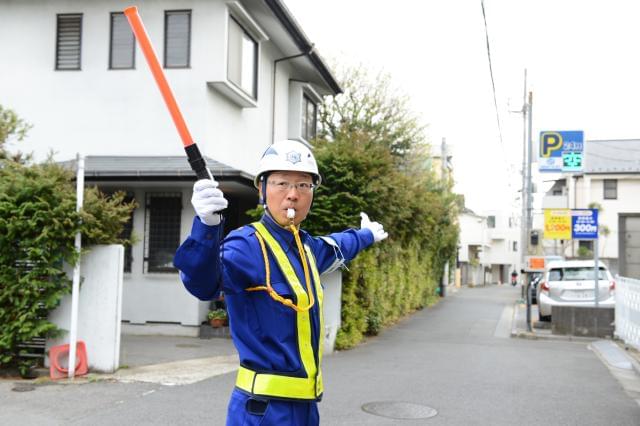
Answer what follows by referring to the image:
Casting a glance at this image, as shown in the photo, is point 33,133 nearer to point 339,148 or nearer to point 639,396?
point 339,148

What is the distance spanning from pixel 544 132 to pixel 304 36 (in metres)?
7.58

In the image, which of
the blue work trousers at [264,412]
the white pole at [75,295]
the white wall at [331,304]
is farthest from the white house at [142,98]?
the blue work trousers at [264,412]

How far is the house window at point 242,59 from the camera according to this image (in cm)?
1371

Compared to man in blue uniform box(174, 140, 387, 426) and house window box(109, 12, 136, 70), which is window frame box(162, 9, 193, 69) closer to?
house window box(109, 12, 136, 70)

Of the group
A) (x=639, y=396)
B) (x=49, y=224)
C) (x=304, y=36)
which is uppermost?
(x=304, y=36)

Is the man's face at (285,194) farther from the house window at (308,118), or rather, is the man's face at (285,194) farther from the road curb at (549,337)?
the house window at (308,118)

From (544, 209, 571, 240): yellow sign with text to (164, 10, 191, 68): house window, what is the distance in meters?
10.2

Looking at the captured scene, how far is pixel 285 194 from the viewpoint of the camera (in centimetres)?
298

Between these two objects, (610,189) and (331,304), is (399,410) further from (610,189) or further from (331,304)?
(610,189)

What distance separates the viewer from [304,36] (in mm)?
16141

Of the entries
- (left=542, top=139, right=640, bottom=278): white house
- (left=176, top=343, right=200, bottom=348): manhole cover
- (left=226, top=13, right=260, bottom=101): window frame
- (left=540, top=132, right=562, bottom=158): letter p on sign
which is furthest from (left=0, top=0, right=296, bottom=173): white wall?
(left=542, top=139, right=640, bottom=278): white house

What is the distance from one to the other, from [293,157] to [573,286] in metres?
14.4

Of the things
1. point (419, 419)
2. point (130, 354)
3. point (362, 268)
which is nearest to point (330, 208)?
point (362, 268)

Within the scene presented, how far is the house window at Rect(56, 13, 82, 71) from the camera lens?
1400 centimetres
